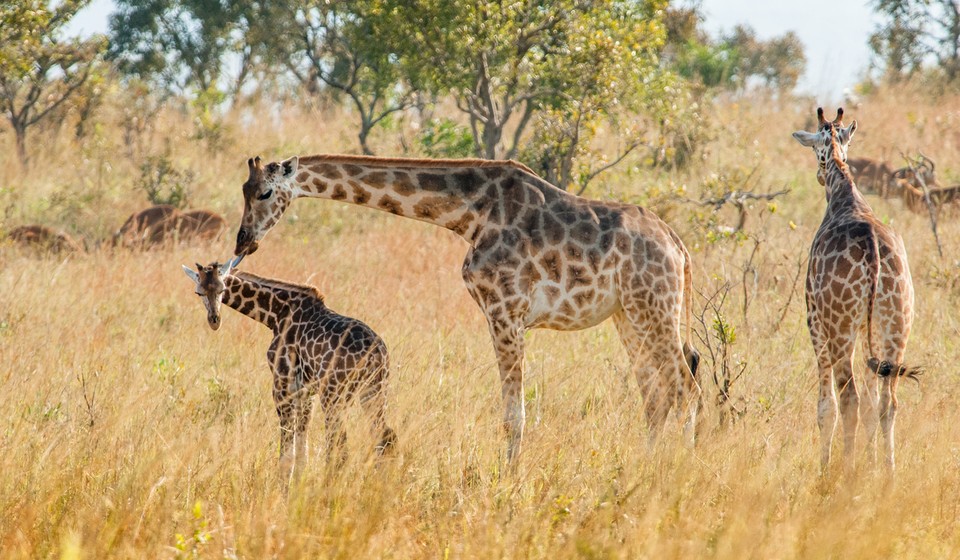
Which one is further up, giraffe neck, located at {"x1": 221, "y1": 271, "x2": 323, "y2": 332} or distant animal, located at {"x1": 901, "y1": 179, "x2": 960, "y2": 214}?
distant animal, located at {"x1": 901, "y1": 179, "x2": 960, "y2": 214}

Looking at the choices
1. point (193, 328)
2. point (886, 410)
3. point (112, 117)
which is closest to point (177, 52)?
point (112, 117)

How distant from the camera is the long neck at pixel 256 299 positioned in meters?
8.02

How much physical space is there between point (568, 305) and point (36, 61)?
13.8 meters

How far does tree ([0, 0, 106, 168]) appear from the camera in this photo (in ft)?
43.2

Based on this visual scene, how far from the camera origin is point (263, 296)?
8078mm

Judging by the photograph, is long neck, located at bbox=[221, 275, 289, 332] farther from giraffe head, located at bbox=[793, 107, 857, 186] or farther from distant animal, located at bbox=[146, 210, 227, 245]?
distant animal, located at bbox=[146, 210, 227, 245]

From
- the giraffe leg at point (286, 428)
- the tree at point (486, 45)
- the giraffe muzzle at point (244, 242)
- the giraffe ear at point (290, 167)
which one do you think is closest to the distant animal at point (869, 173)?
the tree at point (486, 45)

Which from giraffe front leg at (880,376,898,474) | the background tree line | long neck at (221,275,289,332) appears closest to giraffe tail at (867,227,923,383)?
giraffe front leg at (880,376,898,474)

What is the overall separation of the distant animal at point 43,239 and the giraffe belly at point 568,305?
824 cm

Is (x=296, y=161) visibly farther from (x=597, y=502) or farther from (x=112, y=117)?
(x=112, y=117)

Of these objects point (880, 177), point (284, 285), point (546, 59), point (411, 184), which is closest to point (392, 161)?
point (411, 184)

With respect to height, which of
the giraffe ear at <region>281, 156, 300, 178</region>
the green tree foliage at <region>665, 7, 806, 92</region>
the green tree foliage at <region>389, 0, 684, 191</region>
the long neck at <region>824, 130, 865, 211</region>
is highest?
the green tree foliage at <region>665, 7, 806, 92</region>

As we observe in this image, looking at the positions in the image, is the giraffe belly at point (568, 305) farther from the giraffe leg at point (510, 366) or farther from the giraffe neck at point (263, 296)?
the giraffe neck at point (263, 296)

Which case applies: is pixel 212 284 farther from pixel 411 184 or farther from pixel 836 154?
pixel 836 154
